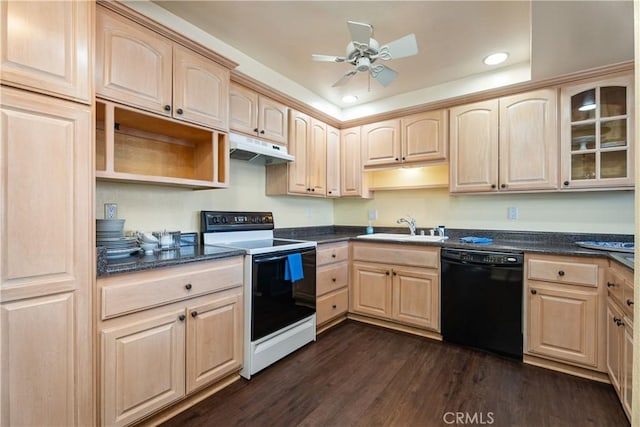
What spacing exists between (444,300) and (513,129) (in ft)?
5.37

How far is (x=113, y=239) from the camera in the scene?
1743 millimetres

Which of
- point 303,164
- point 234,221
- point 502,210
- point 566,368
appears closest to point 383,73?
point 303,164

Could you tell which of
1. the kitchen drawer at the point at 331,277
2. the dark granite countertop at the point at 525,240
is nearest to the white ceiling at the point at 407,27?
the dark granite countertop at the point at 525,240

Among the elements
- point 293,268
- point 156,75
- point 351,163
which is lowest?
point 293,268

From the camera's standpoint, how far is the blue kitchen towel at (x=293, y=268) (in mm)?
2322

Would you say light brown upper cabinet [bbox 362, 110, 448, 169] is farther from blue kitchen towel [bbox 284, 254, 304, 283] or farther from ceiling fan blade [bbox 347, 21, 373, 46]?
blue kitchen towel [bbox 284, 254, 304, 283]

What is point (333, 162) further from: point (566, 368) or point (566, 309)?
point (566, 368)

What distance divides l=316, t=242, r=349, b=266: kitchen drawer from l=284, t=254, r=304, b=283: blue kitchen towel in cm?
38

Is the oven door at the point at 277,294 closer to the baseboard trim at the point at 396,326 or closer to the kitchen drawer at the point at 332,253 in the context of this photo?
the kitchen drawer at the point at 332,253

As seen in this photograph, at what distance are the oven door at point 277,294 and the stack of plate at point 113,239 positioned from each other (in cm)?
77

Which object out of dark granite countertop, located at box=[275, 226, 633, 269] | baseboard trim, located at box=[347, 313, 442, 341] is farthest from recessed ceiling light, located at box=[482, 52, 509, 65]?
Answer: baseboard trim, located at box=[347, 313, 442, 341]

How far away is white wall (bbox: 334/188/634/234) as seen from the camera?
2490mm

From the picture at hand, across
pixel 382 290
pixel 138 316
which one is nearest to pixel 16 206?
pixel 138 316

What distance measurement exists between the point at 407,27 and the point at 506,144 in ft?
4.44
